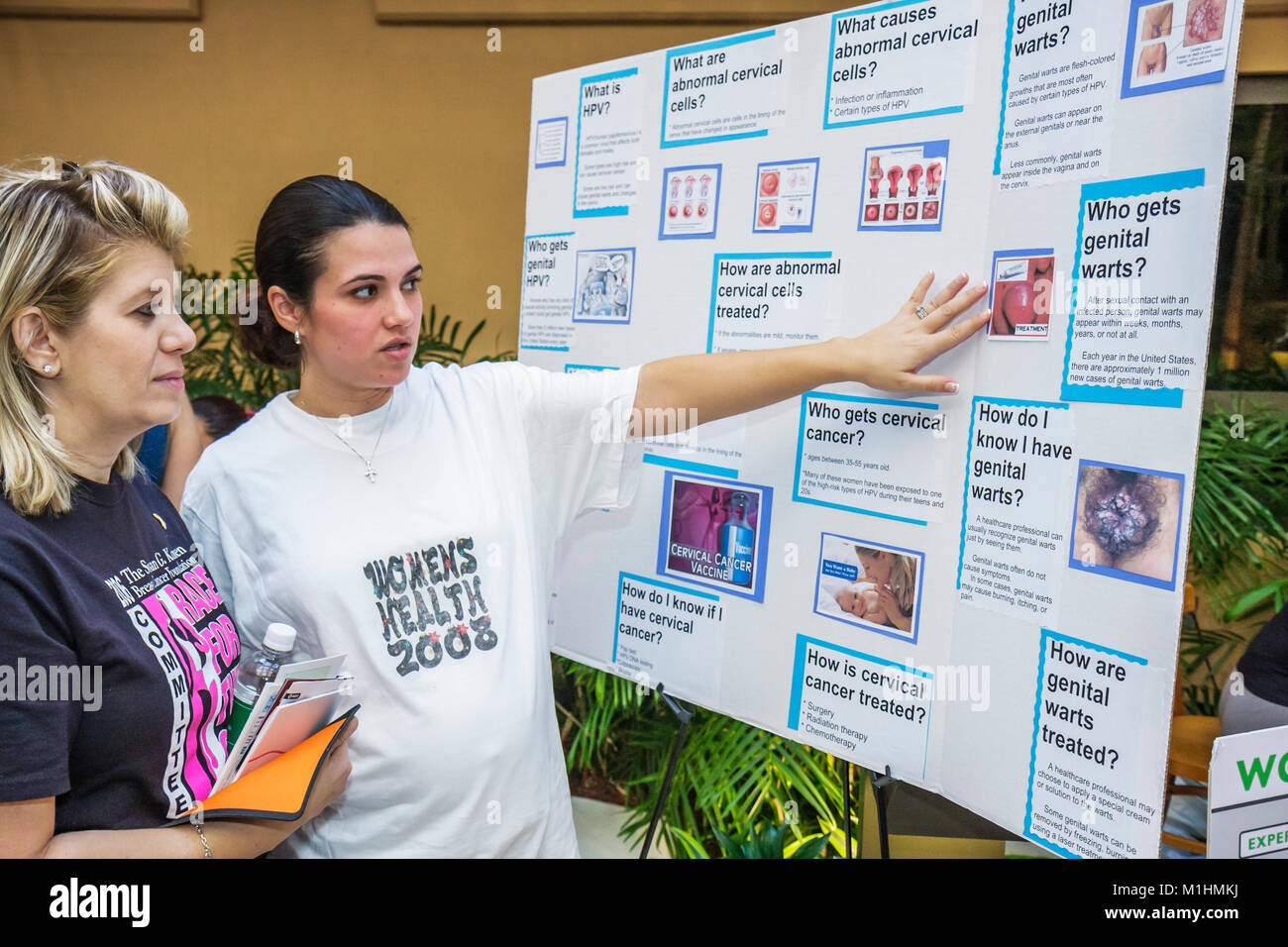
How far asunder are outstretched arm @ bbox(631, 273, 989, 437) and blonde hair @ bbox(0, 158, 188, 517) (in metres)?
0.82

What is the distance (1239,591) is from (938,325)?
8.36 ft

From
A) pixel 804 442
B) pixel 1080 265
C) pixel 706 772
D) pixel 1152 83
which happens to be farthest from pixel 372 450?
pixel 706 772

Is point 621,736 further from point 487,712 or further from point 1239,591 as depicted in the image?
point 1239,591

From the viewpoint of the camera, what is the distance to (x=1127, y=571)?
121cm

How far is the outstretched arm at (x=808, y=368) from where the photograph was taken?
1.40 metres

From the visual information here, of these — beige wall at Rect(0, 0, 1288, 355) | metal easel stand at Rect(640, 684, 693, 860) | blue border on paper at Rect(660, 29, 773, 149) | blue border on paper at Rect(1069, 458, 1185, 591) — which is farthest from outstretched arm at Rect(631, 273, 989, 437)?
beige wall at Rect(0, 0, 1288, 355)

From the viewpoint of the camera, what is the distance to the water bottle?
1.25 meters

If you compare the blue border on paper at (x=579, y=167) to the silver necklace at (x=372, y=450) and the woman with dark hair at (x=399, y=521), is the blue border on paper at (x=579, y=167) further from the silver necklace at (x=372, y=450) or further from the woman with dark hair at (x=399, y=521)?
the silver necklace at (x=372, y=450)

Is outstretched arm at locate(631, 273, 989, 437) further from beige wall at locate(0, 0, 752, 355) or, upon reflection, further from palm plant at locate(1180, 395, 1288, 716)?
beige wall at locate(0, 0, 752, 355)

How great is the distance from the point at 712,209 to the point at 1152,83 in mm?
796

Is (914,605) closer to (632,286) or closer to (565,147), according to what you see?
(632,286)
